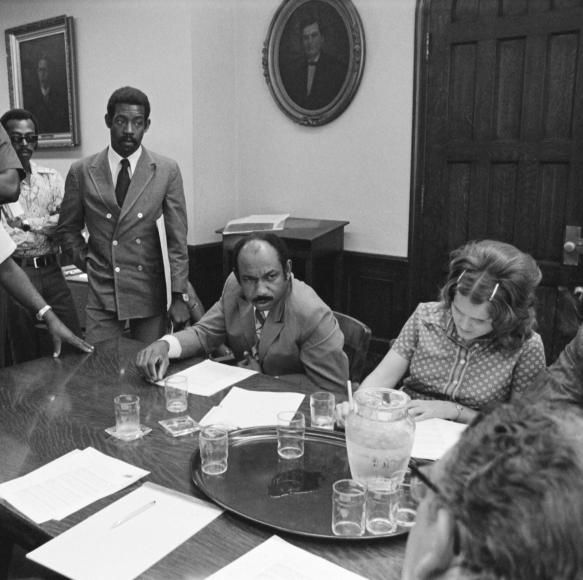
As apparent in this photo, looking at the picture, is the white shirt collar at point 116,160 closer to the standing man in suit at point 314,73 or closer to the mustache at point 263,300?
the mustache at point 263,300

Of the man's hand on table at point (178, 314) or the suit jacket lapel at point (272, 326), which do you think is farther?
the man's hand on table at point (178, 314)

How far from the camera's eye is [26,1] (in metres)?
4.94

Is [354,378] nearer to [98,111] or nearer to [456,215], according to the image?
[456,215]

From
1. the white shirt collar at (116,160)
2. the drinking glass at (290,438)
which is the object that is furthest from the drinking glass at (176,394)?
Result: the white shirt collar at (116,160)

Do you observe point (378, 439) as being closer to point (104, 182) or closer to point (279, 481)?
point (279, 481)

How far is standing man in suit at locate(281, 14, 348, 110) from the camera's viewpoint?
3928mm

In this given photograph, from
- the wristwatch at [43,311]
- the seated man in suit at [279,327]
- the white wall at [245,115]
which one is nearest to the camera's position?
the seated man in suit at [279,327]

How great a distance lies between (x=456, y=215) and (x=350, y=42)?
1276 millimetres

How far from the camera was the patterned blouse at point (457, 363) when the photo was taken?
1866 millimetres

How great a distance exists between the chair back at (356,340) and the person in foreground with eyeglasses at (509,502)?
1.65 m

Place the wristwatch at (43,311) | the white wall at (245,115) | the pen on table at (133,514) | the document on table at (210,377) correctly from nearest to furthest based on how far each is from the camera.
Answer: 1. the pen on table at (133,514)
2. the document on table at (210,377)
3. the wristwatch at (43,311)
4. the white wall at (245,115)

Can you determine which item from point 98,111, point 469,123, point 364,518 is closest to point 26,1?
point 98,111

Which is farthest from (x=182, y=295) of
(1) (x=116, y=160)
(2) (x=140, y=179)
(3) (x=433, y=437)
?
(3) (x=433, y=437)

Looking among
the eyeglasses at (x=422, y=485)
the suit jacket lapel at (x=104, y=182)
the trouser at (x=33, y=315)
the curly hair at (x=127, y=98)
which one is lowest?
the trouser at (x=33, y=315)
